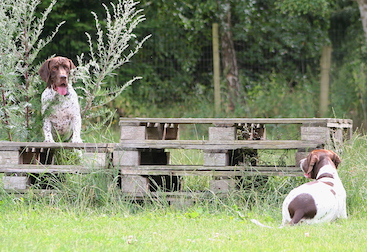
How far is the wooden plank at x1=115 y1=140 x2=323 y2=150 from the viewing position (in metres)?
5.25

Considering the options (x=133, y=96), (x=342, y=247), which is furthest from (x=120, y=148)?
(x=133, y=96)

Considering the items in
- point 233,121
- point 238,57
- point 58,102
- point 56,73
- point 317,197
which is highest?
point 238,57

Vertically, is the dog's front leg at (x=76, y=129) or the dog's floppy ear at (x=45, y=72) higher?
the dog's floppy ear at (x=45, y=72)

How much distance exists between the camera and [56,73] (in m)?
5.88

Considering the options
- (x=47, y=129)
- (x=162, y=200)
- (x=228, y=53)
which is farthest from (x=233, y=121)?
(x=228, y=53)

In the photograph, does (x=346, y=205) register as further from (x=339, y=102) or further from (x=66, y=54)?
(x=66, y=54)

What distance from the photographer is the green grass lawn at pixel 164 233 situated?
371cm

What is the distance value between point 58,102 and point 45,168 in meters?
0.76

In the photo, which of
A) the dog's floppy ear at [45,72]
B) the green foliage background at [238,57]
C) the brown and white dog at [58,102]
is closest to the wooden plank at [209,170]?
the brown and white dog at [58,102]

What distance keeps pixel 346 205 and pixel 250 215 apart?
96 cm

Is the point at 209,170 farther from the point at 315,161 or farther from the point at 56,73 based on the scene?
the point at 56,73

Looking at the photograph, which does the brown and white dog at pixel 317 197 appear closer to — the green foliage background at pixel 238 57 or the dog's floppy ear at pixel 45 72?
the dog's floppy ear at pixel 45 72

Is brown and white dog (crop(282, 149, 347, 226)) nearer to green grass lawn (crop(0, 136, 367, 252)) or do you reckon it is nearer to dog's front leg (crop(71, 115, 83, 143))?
green grass lawn (crop(0, 136, 367, 252))

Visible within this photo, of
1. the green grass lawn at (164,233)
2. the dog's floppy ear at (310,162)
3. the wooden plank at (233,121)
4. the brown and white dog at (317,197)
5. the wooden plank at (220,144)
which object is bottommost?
the green grass lawn at (164,233)
